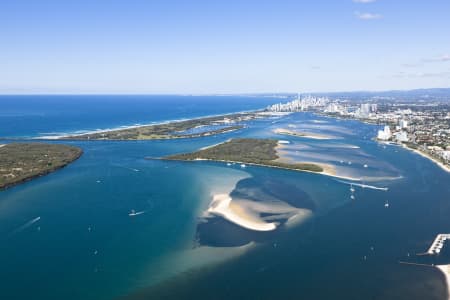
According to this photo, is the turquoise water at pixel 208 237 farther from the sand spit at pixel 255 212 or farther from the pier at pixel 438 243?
the sand spit at pixel 255 212

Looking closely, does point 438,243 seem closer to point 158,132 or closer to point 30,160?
point 30,160

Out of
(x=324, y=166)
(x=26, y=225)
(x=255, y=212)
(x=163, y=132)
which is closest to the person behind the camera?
(x=26, y=225)

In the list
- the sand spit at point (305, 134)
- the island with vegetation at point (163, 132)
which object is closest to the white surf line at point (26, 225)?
the island with vegetation at point (163, 132)

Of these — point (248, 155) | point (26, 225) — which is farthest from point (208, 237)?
point (248, 155)

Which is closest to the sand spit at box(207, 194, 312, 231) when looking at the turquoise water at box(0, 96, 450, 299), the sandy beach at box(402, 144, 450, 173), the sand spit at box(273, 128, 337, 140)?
the turquoise water at box(0, 96, 450, 299)

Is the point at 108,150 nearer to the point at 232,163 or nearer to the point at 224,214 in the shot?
the point at 232,163

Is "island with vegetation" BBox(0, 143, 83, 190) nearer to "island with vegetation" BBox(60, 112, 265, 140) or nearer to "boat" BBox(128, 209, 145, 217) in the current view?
"island with vegetation" BBox(60, 112, 265, 140)
